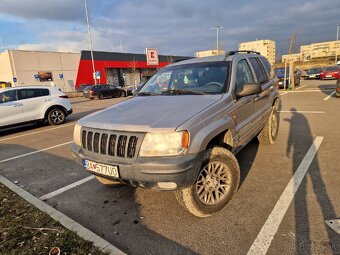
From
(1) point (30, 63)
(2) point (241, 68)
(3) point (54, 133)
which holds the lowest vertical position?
(3) point (54, 133)

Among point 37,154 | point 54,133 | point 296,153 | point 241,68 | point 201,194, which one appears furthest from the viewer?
point 54,133

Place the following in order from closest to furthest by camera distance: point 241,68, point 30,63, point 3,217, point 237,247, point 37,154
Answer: point 237,247, point 3,217, point 241,68, point 37,154, point 30,63

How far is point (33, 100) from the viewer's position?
31.7ft

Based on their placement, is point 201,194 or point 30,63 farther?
point 30,63

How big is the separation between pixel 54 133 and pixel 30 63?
Result: 3380cm

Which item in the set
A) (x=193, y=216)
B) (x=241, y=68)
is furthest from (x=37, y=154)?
(x=241, y=68)

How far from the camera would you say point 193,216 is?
3066 millimetres

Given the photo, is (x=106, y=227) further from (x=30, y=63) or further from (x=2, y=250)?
(x=30, y=63)

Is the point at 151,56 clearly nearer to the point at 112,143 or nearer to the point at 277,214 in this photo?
the point at 112,143

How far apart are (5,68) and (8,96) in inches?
1302

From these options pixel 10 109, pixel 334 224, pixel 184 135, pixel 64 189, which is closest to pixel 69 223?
pixel 64 189

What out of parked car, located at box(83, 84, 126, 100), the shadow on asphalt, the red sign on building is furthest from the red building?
the shadow on asphalt

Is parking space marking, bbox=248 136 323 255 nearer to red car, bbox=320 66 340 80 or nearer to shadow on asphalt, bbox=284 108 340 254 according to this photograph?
shadow on asphalt, bbox=284 108 340 254

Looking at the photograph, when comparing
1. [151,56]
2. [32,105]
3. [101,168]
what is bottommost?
[101,168]
